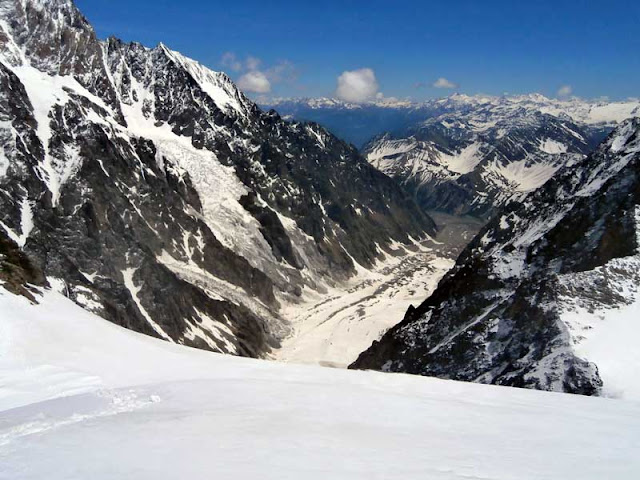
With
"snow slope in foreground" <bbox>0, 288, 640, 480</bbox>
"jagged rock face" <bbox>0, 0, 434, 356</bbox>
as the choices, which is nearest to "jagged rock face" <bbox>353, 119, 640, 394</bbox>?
"snow slope in foreground" <bbox>0, 288, 640, 480</bbox>

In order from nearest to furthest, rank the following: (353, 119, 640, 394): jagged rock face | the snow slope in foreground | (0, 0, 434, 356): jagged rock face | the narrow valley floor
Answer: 1. the snow slope in foreground
2. (353, 119, 640, 394): jagged rock face
3. (0, 0, 434, 356): jagged rock face
4. the narrow valley floor

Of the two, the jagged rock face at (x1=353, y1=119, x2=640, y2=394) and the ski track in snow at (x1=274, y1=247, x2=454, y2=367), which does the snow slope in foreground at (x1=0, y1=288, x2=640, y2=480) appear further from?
the ski track in snow at (x1=274, y1=247, x2=454, y2=367)

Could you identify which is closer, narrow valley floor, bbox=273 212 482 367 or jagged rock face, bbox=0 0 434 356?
jagged rock face, bbox=0 0 434 356

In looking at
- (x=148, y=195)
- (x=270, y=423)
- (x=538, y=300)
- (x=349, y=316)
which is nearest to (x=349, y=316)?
(x=349, y=316)

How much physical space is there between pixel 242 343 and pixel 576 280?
72479mm

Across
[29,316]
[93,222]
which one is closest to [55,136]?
[93,222]

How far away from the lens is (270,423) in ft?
40.8

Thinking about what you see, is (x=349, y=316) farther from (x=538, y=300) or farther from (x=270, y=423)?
(x=270, y=423)

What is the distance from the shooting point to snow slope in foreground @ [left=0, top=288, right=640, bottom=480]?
384 inches

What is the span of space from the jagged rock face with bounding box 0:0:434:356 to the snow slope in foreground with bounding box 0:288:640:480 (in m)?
56.7

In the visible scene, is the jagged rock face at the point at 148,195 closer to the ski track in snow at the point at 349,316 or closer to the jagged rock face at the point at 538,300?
the ski track in snow at the point at 349,316

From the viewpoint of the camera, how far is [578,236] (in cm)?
5581

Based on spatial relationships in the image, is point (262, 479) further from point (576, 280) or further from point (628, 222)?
point (628, 222)

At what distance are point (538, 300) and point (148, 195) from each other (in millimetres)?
101404
